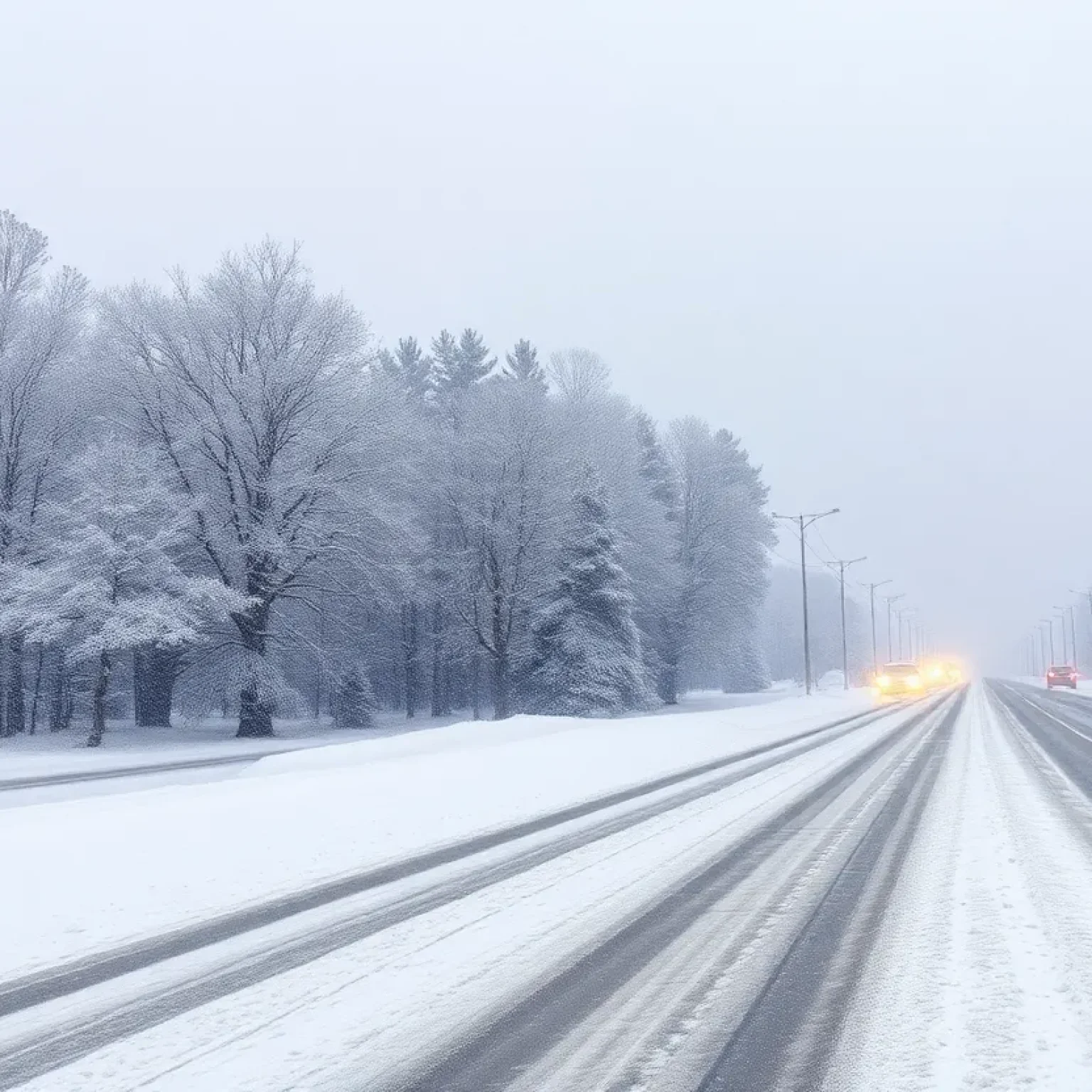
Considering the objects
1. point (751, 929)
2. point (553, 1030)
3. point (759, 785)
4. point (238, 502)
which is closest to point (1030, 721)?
point (759, 785)

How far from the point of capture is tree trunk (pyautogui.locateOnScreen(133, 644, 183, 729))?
3856cm

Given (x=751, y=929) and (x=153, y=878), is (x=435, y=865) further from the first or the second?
(x=751, y=929)

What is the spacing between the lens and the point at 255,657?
3600 centimetres

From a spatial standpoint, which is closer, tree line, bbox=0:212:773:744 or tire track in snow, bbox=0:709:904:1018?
tire track in snow, bbox=0:709:904:1018

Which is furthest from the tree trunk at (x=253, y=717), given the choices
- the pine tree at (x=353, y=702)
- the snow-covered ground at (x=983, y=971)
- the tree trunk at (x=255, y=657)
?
the snow-covered ground at (x=983, y=971)

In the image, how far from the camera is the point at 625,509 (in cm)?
5056

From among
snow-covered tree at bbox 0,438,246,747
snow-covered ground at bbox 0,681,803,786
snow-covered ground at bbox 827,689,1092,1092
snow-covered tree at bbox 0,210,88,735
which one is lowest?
snow-covered ground at bbox 0,681,803,786

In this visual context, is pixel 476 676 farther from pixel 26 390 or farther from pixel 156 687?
pixel 26 390

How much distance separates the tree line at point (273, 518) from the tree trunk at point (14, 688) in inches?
5.8

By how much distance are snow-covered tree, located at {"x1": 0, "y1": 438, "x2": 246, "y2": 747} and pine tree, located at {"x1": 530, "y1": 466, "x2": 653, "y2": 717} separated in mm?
15033

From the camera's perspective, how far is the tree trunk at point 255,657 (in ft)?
119

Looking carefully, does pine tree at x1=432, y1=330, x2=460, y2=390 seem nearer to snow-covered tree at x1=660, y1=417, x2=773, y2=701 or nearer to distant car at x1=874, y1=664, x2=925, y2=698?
snow-covered tree at x1=660, y1=417, x2=773, y2=701

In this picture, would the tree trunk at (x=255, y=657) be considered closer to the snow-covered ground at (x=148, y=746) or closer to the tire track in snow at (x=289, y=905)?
the snow-covered ground at (x=148, y=746)

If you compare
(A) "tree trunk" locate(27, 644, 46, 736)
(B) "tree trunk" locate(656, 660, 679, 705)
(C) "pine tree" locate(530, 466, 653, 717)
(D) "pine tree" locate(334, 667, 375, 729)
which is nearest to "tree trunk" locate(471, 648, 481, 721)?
(C) "pine tree" locate(530, 466, 653, 717)
